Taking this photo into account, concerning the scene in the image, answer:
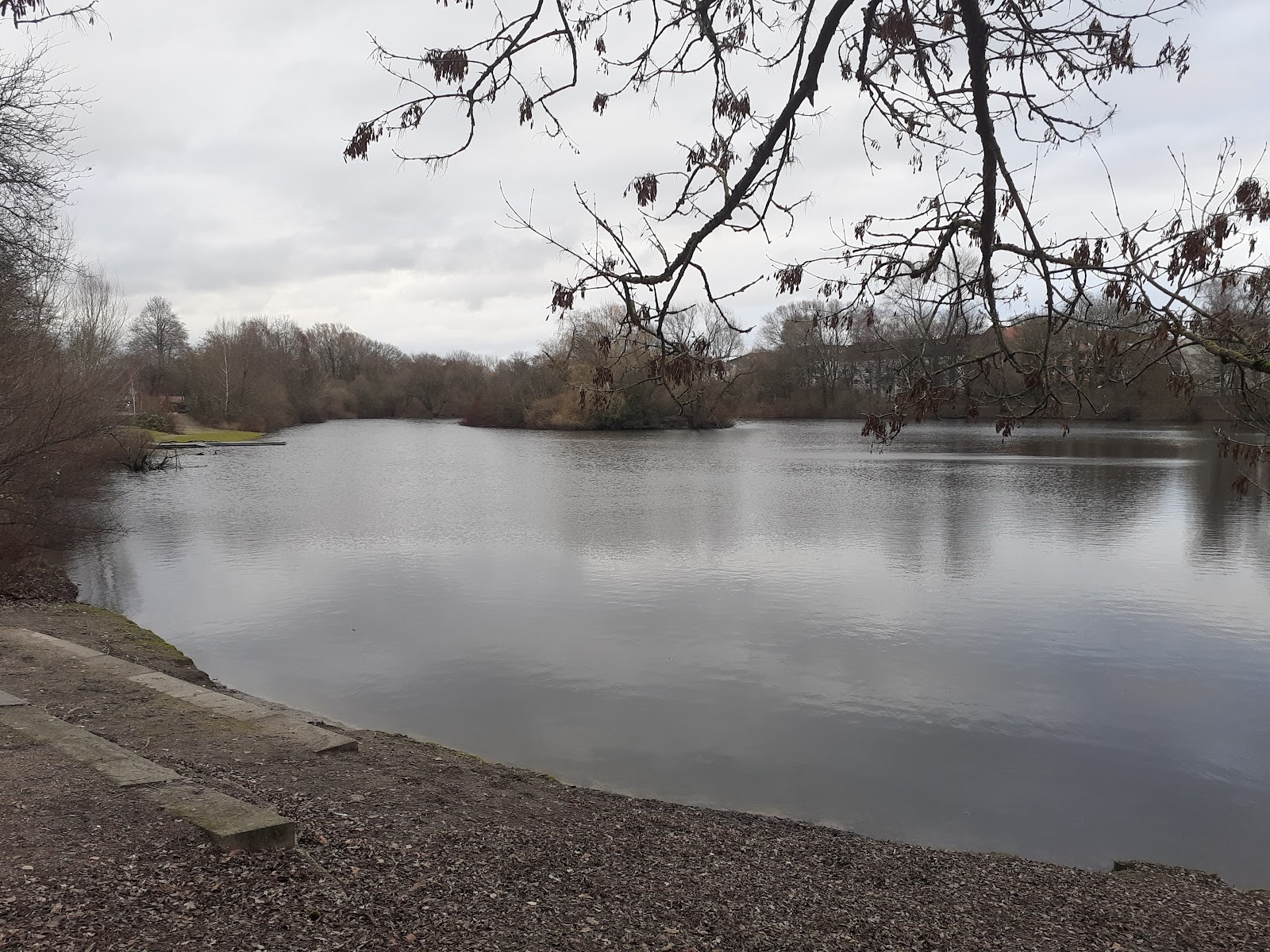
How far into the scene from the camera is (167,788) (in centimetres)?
438

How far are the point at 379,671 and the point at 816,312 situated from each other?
706cm

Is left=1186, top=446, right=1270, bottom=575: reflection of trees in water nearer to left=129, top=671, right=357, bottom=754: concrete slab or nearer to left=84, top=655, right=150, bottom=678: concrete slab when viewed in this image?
left=129, top=671, right=357, bottom=754: concrete slab

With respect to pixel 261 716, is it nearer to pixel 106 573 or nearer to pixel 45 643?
pixel 45 643

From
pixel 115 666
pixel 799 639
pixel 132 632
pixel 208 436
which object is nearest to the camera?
pixel 115 666

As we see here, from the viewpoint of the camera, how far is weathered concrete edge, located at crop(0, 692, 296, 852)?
3840 millimetres

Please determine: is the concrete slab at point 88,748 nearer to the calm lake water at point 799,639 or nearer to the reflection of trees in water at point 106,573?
the calm lake water at point 799,639

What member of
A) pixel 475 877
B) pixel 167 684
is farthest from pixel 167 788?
pixel 167 684

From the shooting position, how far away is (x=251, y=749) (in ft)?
19.0

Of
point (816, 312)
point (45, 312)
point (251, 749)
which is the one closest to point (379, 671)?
point (251, 749)

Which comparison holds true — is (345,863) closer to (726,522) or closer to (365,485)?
(726,522)

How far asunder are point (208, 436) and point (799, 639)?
149ft

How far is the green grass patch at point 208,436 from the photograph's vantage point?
144 feet

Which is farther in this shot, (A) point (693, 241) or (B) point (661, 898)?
(B) point (661, 898)

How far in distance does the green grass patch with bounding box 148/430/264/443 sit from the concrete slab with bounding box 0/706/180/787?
40078 millimetres
